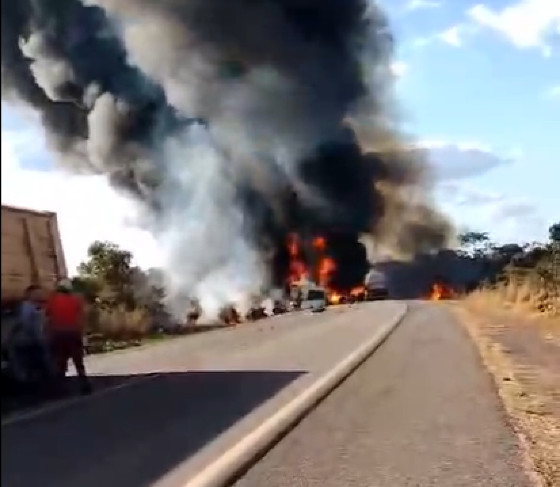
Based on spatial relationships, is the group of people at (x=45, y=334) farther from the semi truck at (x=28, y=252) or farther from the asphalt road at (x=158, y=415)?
the asphalt road at (x=158, y=415)

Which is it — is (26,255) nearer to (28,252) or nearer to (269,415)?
(28,252)

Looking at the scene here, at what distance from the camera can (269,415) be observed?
1320 cm

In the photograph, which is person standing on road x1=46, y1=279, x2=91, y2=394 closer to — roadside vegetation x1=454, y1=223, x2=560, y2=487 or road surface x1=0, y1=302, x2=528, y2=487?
road surface x1=0, y1=302, x2=528, y2=487

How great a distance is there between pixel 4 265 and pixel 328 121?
5449 cm

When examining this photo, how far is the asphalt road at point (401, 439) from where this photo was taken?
8867 millimetres

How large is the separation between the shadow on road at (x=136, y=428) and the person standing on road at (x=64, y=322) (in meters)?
2.45

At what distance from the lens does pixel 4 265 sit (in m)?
1.82

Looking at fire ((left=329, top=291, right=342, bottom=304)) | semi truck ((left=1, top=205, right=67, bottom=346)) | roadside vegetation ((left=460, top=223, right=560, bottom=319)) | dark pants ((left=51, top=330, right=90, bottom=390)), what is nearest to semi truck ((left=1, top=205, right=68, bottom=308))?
semi truck ((left=1, top=205, right=67, bottom=346))

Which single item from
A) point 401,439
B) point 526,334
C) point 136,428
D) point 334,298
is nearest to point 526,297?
point 526,334

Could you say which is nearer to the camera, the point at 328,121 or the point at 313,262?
the point at 328,121

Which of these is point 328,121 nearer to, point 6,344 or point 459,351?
point 459,351

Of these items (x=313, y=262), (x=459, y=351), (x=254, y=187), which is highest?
(x=254, y=187)

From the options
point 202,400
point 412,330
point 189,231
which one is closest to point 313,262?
point 189,231

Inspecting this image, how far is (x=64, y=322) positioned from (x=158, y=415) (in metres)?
11.6
